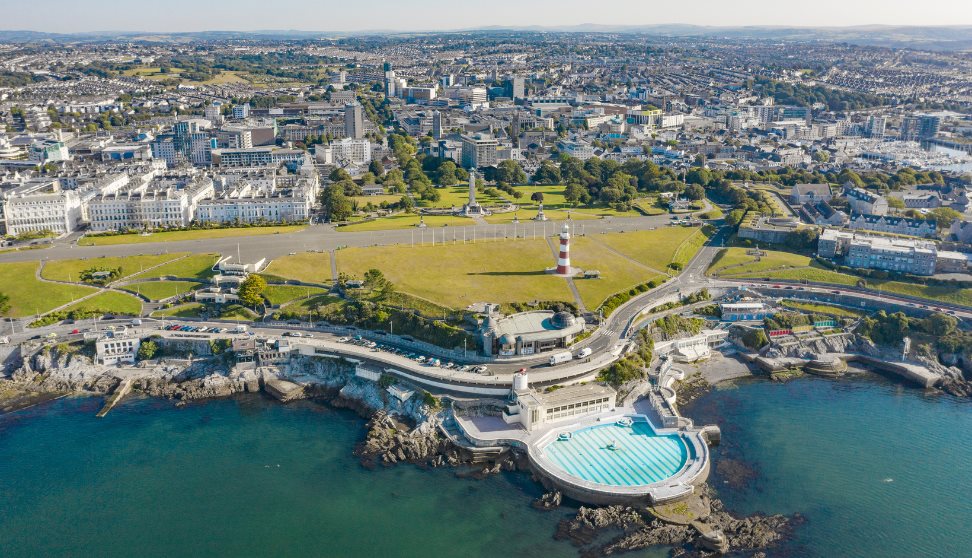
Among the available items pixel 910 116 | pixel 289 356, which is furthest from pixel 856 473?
pixel 910 116

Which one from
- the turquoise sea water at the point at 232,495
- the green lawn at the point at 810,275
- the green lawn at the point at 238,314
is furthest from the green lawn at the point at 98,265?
the green lawn at the point at 810,275

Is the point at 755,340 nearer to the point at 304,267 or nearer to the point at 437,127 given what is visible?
the point at 304,267

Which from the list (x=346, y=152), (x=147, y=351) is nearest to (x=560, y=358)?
(x=147, y=351)

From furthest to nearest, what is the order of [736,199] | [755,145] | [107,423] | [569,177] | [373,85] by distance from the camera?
[373,85], [755,145], [569,177], [736,199], [107,423]

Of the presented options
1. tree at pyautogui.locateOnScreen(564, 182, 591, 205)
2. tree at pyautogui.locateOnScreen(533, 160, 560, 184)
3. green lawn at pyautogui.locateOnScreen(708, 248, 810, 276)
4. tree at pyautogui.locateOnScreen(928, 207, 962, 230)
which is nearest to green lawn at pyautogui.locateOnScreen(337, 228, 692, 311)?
green lawn at pyautogui.locateOnScreen(708, 248, 810, 276)

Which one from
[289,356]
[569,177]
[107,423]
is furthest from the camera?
[569,177]

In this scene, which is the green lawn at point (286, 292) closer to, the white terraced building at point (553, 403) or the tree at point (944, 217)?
the white terraced building at point (553, 403)

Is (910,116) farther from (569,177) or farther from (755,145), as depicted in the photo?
(569,177)
